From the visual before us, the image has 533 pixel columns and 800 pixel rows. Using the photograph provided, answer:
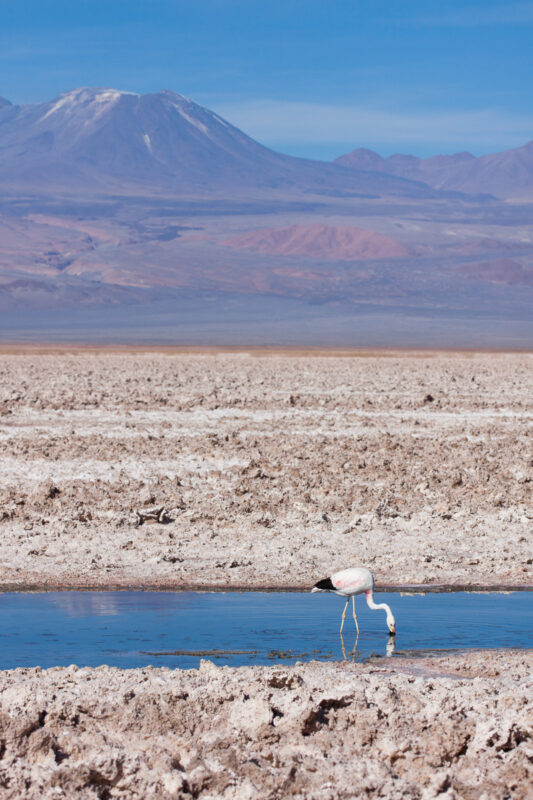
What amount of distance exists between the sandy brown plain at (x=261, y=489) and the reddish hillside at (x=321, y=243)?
520 feet

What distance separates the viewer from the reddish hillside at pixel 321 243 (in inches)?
7165

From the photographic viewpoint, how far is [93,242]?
7111 inches

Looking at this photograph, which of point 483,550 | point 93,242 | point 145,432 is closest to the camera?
point 483,550

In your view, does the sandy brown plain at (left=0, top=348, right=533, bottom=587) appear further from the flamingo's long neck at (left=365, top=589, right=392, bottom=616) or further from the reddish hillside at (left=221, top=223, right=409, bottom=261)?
the reddish hillside at (left=221, top=223, right=409, bottom=261)

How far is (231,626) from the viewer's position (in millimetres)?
7480

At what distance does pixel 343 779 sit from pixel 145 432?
43.9 feet

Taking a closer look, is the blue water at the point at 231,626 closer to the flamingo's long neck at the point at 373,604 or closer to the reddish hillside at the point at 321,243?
the flamingo's long neck at the point at 373,604

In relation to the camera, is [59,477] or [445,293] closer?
[59,477]

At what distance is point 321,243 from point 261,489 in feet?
579

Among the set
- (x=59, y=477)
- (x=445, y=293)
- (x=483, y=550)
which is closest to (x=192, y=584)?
(x=483, y=550)

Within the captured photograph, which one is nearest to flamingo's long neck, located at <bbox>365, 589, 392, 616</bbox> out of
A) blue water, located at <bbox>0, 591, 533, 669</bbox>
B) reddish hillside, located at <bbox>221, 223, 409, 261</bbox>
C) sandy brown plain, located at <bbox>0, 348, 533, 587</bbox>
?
blue water, located at <bbox>0, 591, 533, 669</bbox>

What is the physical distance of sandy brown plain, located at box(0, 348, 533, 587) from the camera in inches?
375

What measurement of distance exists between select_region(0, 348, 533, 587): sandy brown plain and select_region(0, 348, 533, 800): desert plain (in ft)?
0.12

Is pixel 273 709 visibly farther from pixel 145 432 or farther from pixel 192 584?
pixel 145 432
